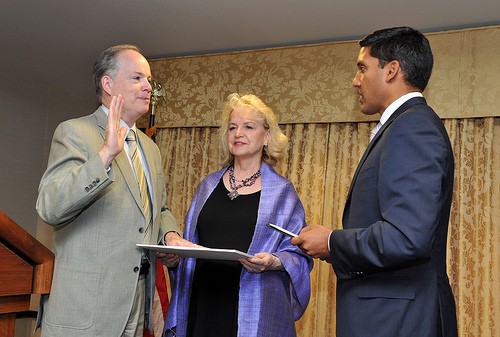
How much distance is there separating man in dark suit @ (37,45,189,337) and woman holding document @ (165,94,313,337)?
1.35 ft

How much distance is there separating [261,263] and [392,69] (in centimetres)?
95

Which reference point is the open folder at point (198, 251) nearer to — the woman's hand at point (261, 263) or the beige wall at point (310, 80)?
the woman's hand at point (261, 263)

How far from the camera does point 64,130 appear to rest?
2.11m

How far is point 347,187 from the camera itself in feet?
16.3

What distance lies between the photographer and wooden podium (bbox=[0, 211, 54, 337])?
1.38 meters

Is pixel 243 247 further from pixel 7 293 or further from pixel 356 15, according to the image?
pixel 356 15

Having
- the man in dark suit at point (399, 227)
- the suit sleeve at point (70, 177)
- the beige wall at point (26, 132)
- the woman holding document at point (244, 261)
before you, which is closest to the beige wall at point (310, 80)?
the beige wall at point (26, 132)

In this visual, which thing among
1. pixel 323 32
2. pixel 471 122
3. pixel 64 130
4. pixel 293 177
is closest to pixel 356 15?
pixel 323 32

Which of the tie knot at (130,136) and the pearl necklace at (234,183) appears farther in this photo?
the pearl necklace at (234,183)

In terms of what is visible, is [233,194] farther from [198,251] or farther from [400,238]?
[400,238]

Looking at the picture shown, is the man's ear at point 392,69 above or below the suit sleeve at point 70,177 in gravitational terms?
above

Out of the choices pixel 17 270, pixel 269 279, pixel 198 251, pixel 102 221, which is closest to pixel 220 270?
pixel 269 279

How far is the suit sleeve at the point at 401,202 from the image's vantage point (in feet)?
5.29

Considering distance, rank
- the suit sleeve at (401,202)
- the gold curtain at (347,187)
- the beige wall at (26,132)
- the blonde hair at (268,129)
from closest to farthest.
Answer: the suit sleeve at (401,202), the blonde hair at (268,129), the gold curtain at (347,187), the beige wall at (26,132)
